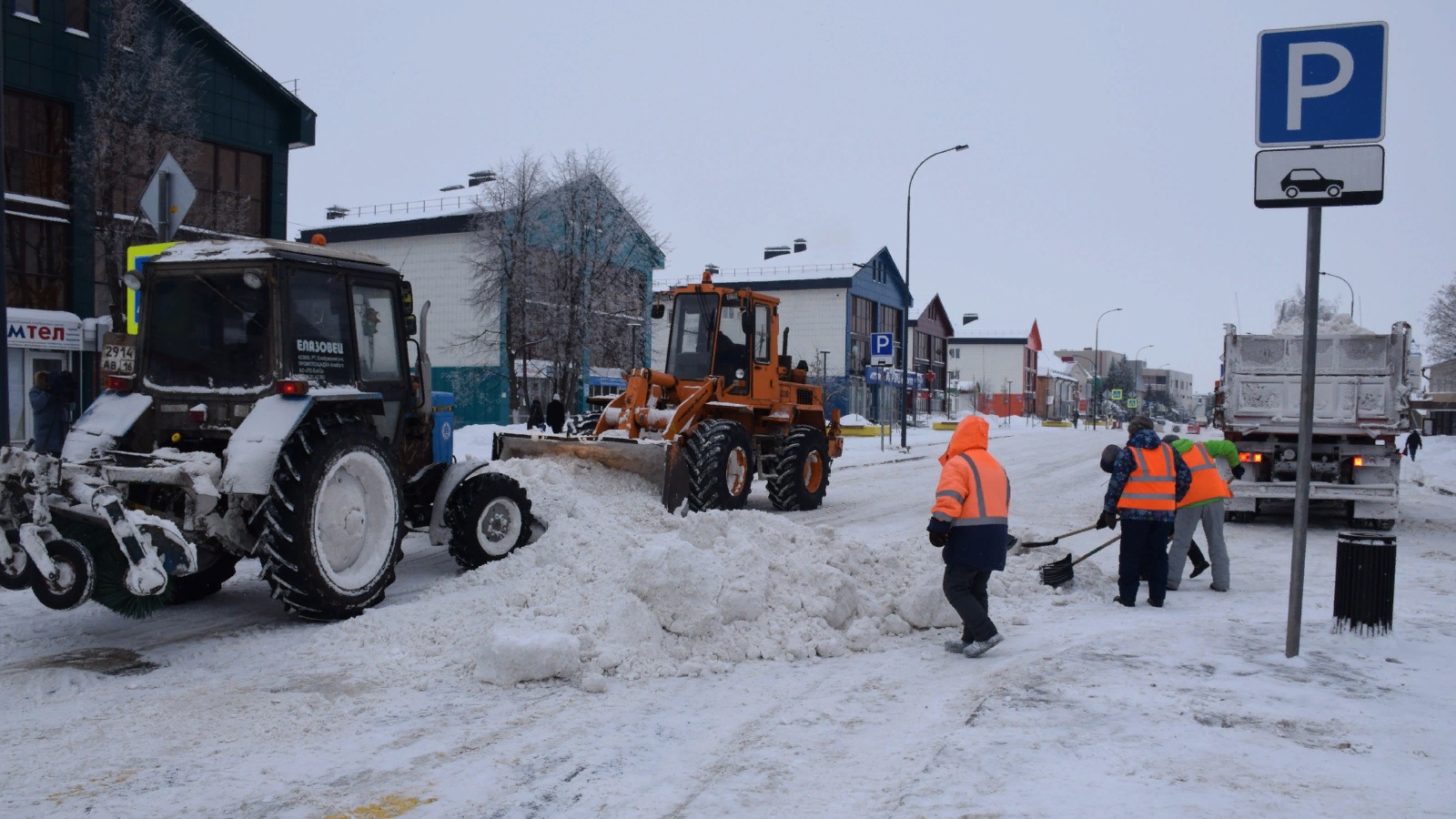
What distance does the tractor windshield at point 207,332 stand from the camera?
661 centimetres

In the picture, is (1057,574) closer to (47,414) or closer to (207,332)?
(207,332)

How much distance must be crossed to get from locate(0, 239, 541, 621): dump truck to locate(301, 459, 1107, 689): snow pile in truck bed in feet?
1.92

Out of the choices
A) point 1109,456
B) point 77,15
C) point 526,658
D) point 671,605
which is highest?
point 77,15

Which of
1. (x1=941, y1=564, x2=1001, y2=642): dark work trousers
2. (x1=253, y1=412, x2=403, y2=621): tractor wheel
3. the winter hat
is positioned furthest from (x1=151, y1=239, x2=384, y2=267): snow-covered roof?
the winter hat

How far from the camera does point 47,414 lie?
11930 millimetres

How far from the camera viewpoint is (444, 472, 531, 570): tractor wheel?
780cm

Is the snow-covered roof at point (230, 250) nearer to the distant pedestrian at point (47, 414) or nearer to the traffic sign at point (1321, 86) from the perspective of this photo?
the traffic sign at point (1321, 86)

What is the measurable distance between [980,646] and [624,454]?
5469 millimetres

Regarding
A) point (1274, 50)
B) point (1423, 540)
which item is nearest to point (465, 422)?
point (1423, 540)

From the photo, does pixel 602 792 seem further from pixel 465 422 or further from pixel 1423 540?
pixel 465 422

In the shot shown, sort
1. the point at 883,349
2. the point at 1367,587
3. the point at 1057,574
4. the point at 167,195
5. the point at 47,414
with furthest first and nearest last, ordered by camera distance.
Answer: the point at 883,349 → the point at 47,414 → the point at 167,195 → the point at 1057,574 → the point at 1367,587

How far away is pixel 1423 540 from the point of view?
1262 cm

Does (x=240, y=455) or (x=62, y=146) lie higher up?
(x=62, y=146)

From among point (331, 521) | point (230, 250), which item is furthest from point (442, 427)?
point (230, 250)
